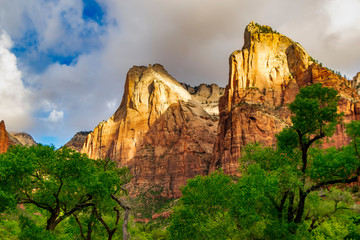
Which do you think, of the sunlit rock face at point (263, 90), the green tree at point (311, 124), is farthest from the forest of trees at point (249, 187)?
the sunlit rock face at point (263, 90)

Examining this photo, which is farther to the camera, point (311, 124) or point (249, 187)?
point (249, 187)

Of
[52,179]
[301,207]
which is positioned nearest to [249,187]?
[301,207]

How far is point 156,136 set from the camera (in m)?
157

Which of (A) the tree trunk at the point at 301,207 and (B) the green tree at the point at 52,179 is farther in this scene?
(A) the tree trunk at the point at 301,207

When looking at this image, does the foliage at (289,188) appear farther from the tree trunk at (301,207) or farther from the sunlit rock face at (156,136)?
the sunlit rock face at (156,136)

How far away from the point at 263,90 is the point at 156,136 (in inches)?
2656

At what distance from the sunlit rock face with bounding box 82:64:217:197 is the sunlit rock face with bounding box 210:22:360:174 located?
99.5 ft

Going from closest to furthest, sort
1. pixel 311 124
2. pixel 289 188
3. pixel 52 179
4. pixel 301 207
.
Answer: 1. pixel 289 188
2. pixel 52 179
3. pixel 301 207
4. pixel 311 124

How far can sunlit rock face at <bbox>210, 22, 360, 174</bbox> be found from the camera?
97.2 m

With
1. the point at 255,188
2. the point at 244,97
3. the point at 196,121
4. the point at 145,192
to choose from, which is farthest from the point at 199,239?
the point at 196,121

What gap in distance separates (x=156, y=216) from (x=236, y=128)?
147 feet

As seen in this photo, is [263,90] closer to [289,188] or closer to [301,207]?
[301,207]

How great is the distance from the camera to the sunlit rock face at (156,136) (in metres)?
139

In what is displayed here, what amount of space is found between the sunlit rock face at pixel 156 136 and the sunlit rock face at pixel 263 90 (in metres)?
30.3
